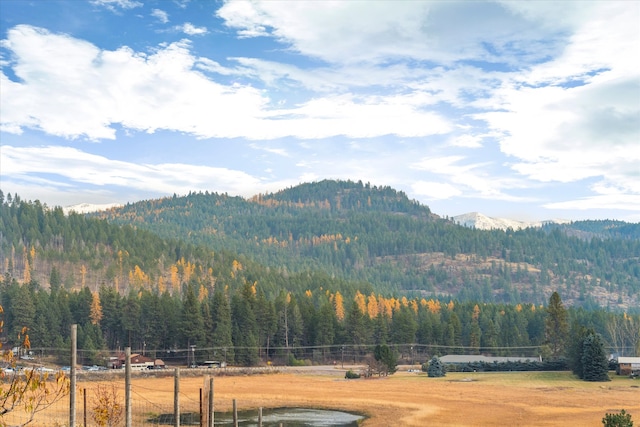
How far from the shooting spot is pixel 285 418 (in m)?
73.2

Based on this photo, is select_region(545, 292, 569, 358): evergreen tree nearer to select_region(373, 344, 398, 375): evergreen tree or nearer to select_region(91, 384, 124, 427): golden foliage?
select_region(373, 344, 398, 375): evergreen tree

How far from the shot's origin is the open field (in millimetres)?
72562

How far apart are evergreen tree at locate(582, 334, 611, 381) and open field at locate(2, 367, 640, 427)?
7.58 ft

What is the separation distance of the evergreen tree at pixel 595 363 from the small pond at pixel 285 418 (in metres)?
62.9

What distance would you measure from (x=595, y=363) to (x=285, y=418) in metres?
73.0

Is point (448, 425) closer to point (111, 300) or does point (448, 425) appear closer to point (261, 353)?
point (261, 353)

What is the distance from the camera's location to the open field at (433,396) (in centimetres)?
7256

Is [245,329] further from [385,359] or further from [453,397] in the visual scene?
[453,397]

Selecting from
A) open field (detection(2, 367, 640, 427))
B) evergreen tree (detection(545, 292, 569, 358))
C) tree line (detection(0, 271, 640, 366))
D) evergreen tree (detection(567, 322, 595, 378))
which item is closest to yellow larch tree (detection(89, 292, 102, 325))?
tree line (detection(0, 271, 640, 366))

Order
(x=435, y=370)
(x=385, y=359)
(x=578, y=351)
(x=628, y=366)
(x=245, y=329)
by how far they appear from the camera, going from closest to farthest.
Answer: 1. (x=578, y=351)
2. (x=628, y=366)
3. (x=385, y=359)
4. (x=435, y=370)
5. (x=245, y=329)

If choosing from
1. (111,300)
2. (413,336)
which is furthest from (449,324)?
(111,300)


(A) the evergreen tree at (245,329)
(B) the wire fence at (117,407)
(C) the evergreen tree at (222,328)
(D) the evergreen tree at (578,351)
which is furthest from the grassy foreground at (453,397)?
(A) the evergreen tree at (245,329)

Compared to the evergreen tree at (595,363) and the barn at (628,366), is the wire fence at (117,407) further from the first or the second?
the barn at (628,366)

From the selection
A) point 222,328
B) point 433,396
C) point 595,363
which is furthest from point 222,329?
point 595,363
